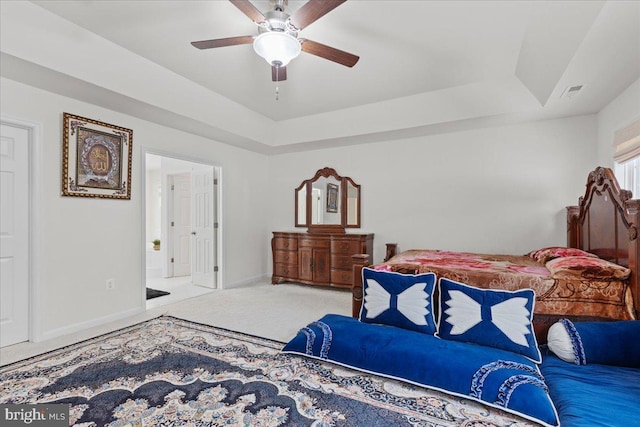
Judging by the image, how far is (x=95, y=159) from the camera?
3.29m

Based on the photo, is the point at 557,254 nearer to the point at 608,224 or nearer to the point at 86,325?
the point at 608,224

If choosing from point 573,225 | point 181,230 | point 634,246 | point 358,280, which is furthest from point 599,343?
point 181,230

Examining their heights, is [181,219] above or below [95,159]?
below

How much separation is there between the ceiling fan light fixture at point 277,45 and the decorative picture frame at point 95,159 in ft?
7.45

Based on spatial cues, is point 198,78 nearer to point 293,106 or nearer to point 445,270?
point 293,106

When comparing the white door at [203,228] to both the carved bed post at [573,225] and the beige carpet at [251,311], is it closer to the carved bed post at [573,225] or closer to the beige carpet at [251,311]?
the beige carpet at [251,311]

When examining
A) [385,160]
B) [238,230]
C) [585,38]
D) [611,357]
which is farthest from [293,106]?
[611,357]

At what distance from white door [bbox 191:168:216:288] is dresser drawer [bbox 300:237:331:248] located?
4.66 ft

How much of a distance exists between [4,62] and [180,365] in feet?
8.86

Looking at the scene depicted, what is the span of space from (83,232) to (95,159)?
30.6 inches

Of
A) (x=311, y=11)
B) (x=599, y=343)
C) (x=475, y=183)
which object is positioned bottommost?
(x=599, y=343)

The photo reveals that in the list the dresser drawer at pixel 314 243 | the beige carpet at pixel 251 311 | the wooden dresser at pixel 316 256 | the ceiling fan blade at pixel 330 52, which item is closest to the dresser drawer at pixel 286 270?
the wooden dresser at pixel 316 256

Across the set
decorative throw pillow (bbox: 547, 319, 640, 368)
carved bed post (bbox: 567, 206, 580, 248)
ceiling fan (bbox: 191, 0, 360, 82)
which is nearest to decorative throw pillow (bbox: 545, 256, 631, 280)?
decorative throw pillow (bbox: 547, 319, 640, 368)

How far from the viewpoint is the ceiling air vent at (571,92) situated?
294 cm
